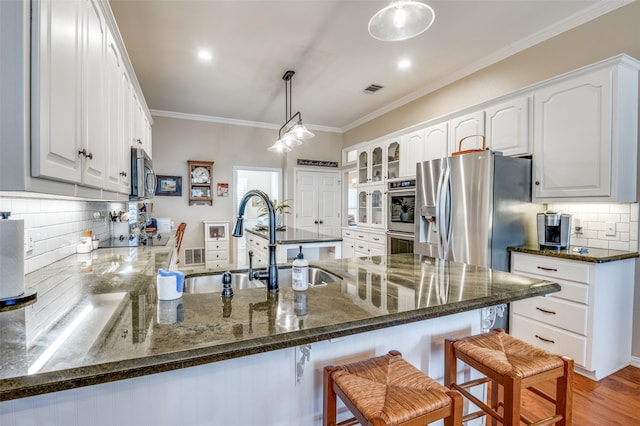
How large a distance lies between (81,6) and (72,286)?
1.26m

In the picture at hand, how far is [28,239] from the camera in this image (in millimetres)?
1548

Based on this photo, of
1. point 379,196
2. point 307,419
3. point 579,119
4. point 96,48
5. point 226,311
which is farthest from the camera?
point 379,196

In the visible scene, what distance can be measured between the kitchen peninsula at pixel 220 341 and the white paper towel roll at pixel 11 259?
110 mm

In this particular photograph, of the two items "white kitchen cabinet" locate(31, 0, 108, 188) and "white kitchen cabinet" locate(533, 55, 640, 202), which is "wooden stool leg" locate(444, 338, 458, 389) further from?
"white kitchen cabinet" locate(533, 55, 640, 202)

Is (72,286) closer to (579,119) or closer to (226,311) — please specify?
(226,311)

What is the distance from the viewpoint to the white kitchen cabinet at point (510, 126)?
9.22ft

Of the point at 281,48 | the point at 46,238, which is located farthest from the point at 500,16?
the point at 46,238

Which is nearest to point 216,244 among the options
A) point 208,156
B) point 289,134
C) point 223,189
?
point 223,189

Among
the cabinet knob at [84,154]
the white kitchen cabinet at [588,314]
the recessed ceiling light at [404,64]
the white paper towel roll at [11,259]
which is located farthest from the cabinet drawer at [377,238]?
the white paper towel roll at [11,259]

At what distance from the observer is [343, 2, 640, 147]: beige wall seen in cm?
242

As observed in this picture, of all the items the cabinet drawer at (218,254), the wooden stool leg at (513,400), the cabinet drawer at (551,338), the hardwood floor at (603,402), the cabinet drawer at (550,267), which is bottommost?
the hardwood floor at (603,402)

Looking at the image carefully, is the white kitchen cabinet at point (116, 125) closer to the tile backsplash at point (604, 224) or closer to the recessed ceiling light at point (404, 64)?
the recessed ceiling light at point (404, 64)

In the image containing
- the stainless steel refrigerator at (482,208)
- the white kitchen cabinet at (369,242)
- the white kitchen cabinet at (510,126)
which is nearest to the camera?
the stainless steel refrigerator at (482,208)

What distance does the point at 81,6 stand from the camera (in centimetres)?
138
